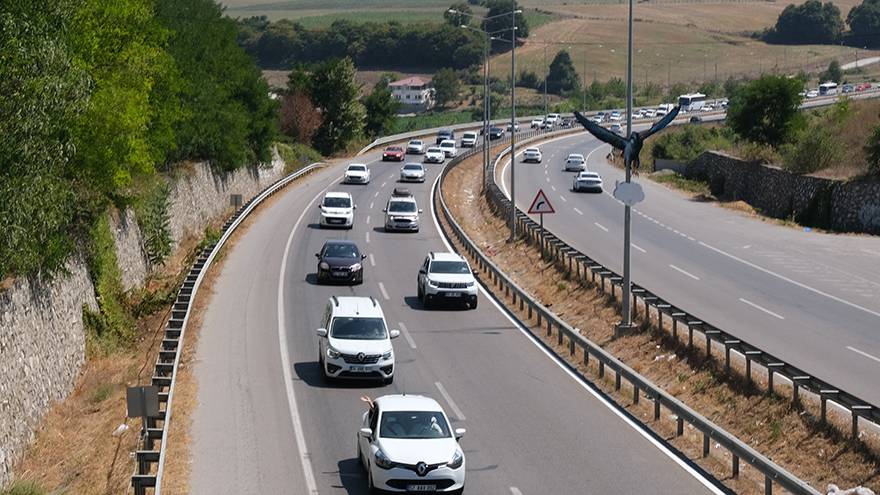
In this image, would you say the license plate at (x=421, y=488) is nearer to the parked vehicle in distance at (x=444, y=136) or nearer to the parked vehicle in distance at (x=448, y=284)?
the parked vehicle in distance at (x=448, y=284)

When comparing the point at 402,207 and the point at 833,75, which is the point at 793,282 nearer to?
the point at 402,207

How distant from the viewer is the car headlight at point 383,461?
60.2 ft

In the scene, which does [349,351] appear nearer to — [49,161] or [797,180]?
[49,161]

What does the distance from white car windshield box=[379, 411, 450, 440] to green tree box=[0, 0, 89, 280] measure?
29.5ft

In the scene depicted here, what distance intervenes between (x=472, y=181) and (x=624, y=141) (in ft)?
156

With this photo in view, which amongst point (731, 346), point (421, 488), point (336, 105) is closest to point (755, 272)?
point (731, 346)

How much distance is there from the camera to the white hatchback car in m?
18.3

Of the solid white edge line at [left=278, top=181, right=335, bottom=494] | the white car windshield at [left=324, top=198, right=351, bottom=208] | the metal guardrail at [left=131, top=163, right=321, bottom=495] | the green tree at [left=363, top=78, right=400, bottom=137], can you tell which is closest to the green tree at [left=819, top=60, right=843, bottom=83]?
the green tree at [left=363, top=78, right=400, bottom=137]

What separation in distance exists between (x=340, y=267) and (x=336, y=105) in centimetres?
6501

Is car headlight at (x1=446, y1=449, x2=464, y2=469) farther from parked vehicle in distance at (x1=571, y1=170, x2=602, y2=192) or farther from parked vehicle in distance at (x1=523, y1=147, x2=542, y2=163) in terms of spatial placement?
parked vehicle in distance at (x1=523, y1=147, x2=542, y2=163)

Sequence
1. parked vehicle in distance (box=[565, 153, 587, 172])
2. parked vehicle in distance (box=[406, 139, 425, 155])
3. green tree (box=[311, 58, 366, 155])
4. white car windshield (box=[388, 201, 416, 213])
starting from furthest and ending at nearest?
green tree (box=[311, 58, 366, 155]) < parked vehicle in distance (box=[406, 139, 425, 155]) < parked vehicle in distance (box=[565, 153, 587, 172]) < white car windshield (box=[388, 201, 416, 213])

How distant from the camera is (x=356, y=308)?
93.7 feet

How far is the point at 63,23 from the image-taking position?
Result: 94.8ft

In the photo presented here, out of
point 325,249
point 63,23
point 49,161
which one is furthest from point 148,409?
point 325,249
